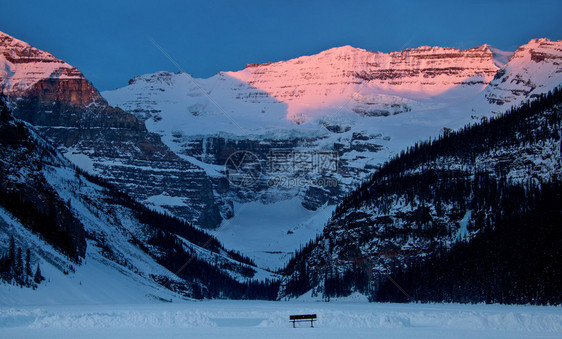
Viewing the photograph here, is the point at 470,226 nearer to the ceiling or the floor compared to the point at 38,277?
nearer to the ceiling

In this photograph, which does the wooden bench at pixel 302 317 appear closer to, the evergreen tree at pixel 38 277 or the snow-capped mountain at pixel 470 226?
the evergreen tree at pixel 38 277

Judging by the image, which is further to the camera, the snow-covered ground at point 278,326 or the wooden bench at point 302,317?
the wooden bench at point 302,317

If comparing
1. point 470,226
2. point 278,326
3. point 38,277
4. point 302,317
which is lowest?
point 278,326

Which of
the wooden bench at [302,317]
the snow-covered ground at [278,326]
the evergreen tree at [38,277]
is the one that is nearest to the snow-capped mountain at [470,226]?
the snow-covered ground at [278,326]

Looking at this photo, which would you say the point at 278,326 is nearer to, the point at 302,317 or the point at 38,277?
the point at 302,317

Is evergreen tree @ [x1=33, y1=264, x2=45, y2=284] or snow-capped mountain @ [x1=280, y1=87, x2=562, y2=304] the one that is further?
snow-capped mountain @ [x1=280, y1=87, x2=562, y2=304]

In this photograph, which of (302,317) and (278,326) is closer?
(302,317)

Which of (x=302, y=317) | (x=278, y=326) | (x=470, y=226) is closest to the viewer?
(x=302, y=317)

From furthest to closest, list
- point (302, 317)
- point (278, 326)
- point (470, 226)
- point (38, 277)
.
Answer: point (470, 226) < point (38, 277) < point (278, 326) < point (302, 317)

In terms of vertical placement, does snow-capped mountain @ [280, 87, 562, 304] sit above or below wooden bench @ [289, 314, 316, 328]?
above

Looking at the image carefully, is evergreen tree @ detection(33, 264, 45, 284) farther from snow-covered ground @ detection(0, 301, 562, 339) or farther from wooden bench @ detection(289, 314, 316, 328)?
wooden bench @ detection(289, 314, 316, 328)

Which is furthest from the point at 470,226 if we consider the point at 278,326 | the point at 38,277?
the point at 278,326

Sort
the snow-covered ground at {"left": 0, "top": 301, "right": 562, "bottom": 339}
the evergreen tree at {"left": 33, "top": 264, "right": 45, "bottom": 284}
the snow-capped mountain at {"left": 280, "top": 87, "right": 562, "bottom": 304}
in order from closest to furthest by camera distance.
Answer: the snow-covered ground at {"left": 0, "top": 301, "right": 562, "bottom": 339} → the evergreen tree at {"left": 33, "top": 264, "right": 45, "bottom": 284} → the snow-capped mountain at {"left": 280, "top": 87, "right": 562, "bottom": 304}

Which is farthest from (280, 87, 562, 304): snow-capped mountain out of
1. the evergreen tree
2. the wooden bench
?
the evergreen tree
